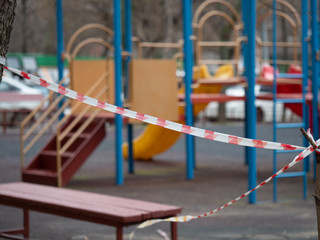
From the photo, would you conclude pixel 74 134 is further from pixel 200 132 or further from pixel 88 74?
pixel 200 132

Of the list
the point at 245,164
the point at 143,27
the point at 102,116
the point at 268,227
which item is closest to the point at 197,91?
the point at 245,164

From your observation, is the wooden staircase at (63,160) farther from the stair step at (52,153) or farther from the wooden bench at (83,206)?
the wooden bench at (83,206)

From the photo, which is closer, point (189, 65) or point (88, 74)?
point (189, 65)

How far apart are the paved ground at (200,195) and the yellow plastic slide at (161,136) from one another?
29 centimetres

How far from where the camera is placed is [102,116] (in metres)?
11.7

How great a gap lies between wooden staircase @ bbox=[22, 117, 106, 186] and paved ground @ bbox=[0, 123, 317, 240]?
0.32m

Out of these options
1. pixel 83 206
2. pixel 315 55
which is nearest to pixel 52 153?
pixel 315 55

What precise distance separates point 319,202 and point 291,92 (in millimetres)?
9479

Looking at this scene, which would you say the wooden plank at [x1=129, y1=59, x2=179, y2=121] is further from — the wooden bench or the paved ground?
the wooden bench

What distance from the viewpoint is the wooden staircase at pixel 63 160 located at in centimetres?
1086

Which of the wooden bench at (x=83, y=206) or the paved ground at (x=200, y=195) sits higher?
the wooden bench at (x=83, y=206)

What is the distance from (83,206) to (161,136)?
7.69m

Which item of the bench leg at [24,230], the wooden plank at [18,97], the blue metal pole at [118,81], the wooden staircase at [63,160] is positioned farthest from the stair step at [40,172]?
the wooden plank at [18,97]

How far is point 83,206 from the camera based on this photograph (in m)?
6.05
